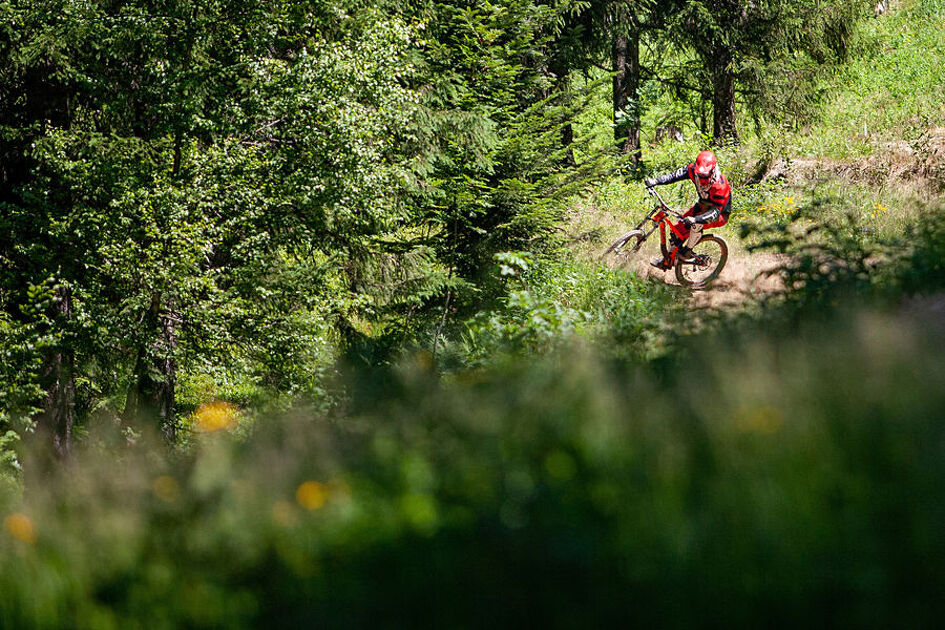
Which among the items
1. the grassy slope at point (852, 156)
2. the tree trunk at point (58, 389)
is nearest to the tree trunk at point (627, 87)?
the grassy slope at point (852, 156)

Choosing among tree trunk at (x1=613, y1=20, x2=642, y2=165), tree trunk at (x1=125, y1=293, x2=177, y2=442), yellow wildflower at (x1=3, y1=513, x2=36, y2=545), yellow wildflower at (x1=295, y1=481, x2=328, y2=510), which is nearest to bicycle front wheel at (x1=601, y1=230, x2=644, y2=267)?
tree trunk at (x1=125, y1=293, x2=177, y2=442)

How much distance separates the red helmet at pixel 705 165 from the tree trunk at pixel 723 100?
10241 mm

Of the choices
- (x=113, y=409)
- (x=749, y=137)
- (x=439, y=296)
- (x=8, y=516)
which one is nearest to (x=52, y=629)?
(x=8, y=516)

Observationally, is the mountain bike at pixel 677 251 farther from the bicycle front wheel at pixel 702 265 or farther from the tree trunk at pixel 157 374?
the tree trunk at pixel 157 374

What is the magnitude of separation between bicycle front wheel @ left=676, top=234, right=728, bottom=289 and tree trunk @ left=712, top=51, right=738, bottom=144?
31.0ft

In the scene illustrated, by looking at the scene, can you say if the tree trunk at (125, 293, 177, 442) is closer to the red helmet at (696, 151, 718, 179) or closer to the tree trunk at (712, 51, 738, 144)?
the red helmet at (696, 151, 718, 179)

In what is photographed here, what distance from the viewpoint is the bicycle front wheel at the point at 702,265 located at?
1203cm

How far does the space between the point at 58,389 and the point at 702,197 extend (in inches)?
392

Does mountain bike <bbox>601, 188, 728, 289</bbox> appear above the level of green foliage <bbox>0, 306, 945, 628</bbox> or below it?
above

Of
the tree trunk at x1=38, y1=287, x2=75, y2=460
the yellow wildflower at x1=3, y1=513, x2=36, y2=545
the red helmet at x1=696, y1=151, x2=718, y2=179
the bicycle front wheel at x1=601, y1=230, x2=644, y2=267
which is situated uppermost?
the red helmet at x1=696, y1=151, x2=718, y2=179

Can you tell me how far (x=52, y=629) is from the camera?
2668 millimetres

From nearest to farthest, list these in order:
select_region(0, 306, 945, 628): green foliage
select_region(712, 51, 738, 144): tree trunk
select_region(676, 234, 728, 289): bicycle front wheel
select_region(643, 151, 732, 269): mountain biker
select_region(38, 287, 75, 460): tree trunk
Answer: select_region(0, 306, 945, 628): green foliage, select_region(643, 151, 732, 269): mountain biker, select_region(38, 287, 75, 460): tree trunk, select_region(676, 234, 728, 289): bicycle front wheel, select_region(712, 51, 738, 144): tree trunk

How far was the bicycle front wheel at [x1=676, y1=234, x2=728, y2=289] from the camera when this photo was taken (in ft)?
39.5

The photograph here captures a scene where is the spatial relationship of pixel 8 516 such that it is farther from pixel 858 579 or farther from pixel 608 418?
pixel 858 579
